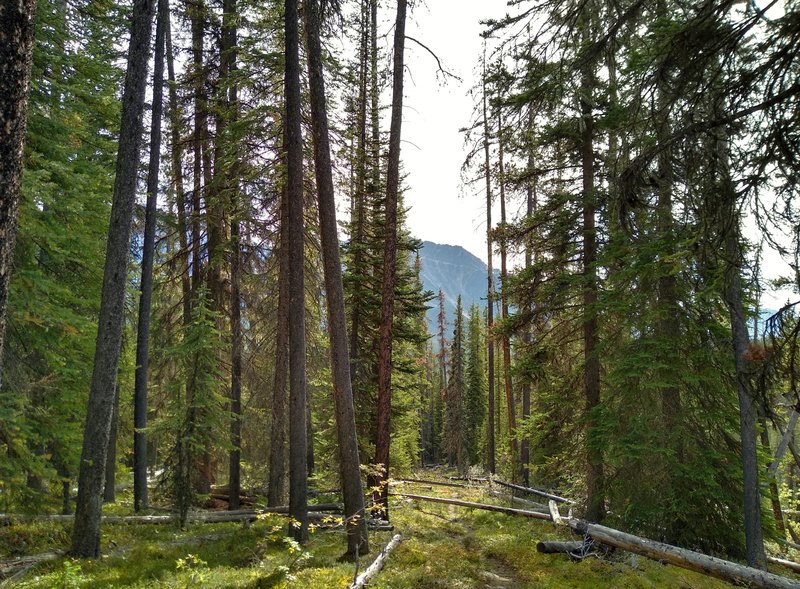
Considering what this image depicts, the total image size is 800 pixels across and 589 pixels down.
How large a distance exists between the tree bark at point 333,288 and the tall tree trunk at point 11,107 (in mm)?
6260

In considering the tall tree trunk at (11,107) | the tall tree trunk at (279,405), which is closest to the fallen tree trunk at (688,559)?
the tall tree trunk at (279,405)

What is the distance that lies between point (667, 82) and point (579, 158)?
26.4 feet

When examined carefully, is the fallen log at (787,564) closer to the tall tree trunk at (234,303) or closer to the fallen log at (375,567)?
the fallen log at (375,567)

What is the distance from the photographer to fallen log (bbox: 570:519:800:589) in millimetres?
6793

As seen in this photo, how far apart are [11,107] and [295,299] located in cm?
680

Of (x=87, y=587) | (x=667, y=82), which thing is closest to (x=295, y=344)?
(x=87, y=587)

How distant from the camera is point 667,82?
511 cm

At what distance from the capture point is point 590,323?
12203 mm

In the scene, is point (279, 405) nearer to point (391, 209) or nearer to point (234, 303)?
point (234, 303)

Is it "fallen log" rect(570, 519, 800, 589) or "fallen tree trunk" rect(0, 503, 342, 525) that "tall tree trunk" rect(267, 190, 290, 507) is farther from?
"fallen log" rect(570, 519, 800, 589)

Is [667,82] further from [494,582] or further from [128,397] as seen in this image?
[128,397]

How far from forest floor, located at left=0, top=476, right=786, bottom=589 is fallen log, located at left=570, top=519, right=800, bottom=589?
0.25 m

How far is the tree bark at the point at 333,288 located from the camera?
9258mm

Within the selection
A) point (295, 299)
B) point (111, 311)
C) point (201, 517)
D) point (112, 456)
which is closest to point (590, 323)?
point (295, 299)
